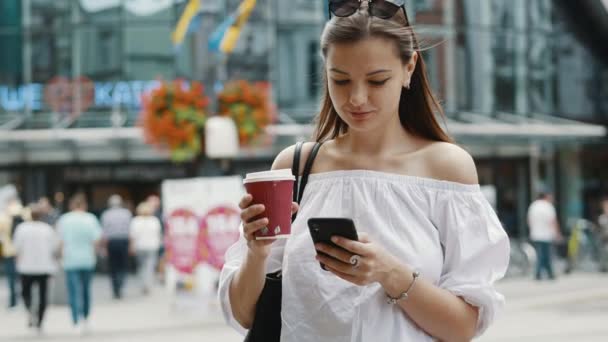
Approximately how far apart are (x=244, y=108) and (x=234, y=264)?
1012 centimetres

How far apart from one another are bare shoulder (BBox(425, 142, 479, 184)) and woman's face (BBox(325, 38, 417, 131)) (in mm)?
150

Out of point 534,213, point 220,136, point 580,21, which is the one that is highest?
point 580,21

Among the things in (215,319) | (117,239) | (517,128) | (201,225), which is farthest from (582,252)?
(201,225)

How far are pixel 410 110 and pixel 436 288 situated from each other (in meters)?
0.46

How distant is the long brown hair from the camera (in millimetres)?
1976

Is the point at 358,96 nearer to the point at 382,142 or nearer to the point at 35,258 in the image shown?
the point at 382,142

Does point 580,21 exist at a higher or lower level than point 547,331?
higher

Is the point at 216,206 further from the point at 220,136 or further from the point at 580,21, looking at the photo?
the point at 580,21

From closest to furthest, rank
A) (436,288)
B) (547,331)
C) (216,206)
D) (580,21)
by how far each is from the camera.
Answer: (436,288) < (580,21) < (547,331) < (216,206)

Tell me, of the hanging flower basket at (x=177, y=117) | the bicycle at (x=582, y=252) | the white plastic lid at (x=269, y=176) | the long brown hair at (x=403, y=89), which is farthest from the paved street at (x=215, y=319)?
the white plastic lid at (x=269, y=176)

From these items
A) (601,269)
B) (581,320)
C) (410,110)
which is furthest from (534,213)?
(410,110)

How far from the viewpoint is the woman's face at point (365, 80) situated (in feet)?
6.38

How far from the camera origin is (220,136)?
11734 millimetres

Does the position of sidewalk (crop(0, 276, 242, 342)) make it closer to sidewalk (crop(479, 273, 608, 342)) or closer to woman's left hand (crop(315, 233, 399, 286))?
sidewalk (crop(479, 273, 608, 342))
